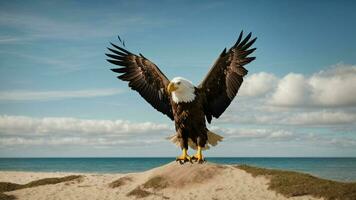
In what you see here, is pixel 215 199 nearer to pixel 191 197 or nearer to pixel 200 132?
pixel 191 197

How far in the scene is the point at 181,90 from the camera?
6469mm

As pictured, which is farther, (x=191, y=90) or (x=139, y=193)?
(x=139, y=193)

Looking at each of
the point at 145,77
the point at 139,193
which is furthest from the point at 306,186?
the point at 145,77

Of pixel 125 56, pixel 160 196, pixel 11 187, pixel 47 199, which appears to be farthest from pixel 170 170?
pixel 125 56

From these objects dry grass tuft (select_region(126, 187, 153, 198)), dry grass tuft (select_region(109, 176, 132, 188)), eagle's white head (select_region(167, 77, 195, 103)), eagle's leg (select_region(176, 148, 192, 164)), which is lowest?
dry grass tuft (select_region(126, 187, 153, 198))

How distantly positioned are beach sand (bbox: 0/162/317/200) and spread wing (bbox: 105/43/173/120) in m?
11.8

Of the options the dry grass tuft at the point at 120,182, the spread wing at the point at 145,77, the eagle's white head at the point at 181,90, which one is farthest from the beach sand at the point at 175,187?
the eagle's white head at the point at 181,90

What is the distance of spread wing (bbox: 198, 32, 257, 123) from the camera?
759cm

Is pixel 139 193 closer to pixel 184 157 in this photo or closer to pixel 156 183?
pixel 156 183

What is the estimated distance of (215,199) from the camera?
19750 millimetres

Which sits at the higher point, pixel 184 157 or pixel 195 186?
pixel 184 157

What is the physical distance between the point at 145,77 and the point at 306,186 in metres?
13.6

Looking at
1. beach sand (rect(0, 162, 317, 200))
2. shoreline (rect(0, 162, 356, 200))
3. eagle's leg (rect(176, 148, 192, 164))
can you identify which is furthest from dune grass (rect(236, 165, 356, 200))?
eagle's leg (rect(176, 148, 192, 164))

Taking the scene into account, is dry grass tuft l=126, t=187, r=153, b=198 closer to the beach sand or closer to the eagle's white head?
the beach sand
